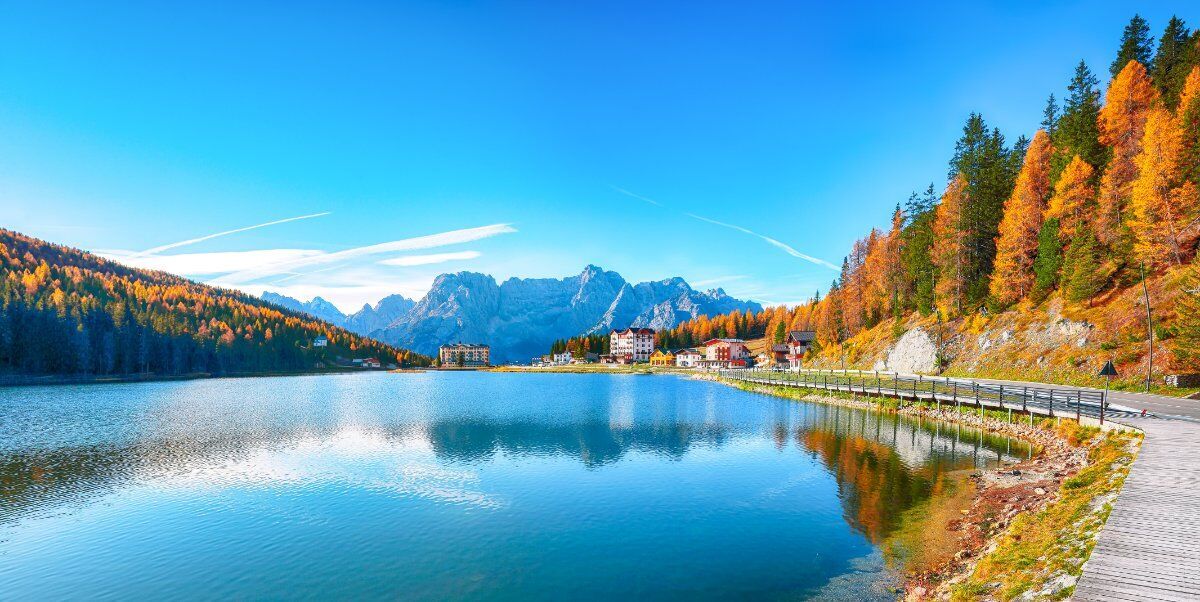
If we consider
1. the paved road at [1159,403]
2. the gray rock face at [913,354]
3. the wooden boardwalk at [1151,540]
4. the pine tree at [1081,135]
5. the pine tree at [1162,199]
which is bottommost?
the wooden boardwalk at [1151,540]

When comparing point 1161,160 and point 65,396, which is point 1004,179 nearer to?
point 1161,160

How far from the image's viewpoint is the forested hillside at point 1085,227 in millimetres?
54781

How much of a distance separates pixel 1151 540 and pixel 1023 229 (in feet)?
262

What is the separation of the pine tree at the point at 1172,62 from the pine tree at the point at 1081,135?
6740 mm

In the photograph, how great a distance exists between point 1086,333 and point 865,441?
34324mm

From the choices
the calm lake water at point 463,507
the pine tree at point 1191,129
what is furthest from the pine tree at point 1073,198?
the calm lake water at point 463,507

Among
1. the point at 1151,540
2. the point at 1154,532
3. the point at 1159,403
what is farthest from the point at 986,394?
the point at 1151,540

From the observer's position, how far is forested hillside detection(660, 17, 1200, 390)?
2157 inches

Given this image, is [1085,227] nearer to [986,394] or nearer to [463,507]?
[986,394]

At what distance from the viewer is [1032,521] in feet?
65.0

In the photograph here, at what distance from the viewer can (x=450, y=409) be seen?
2894 inches

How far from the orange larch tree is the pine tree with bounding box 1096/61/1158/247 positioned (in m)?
19.0

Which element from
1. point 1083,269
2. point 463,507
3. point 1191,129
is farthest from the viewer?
point 1083,269

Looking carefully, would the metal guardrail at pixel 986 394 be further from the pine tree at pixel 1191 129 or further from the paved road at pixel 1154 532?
the pine tree at pixel 1191 129
